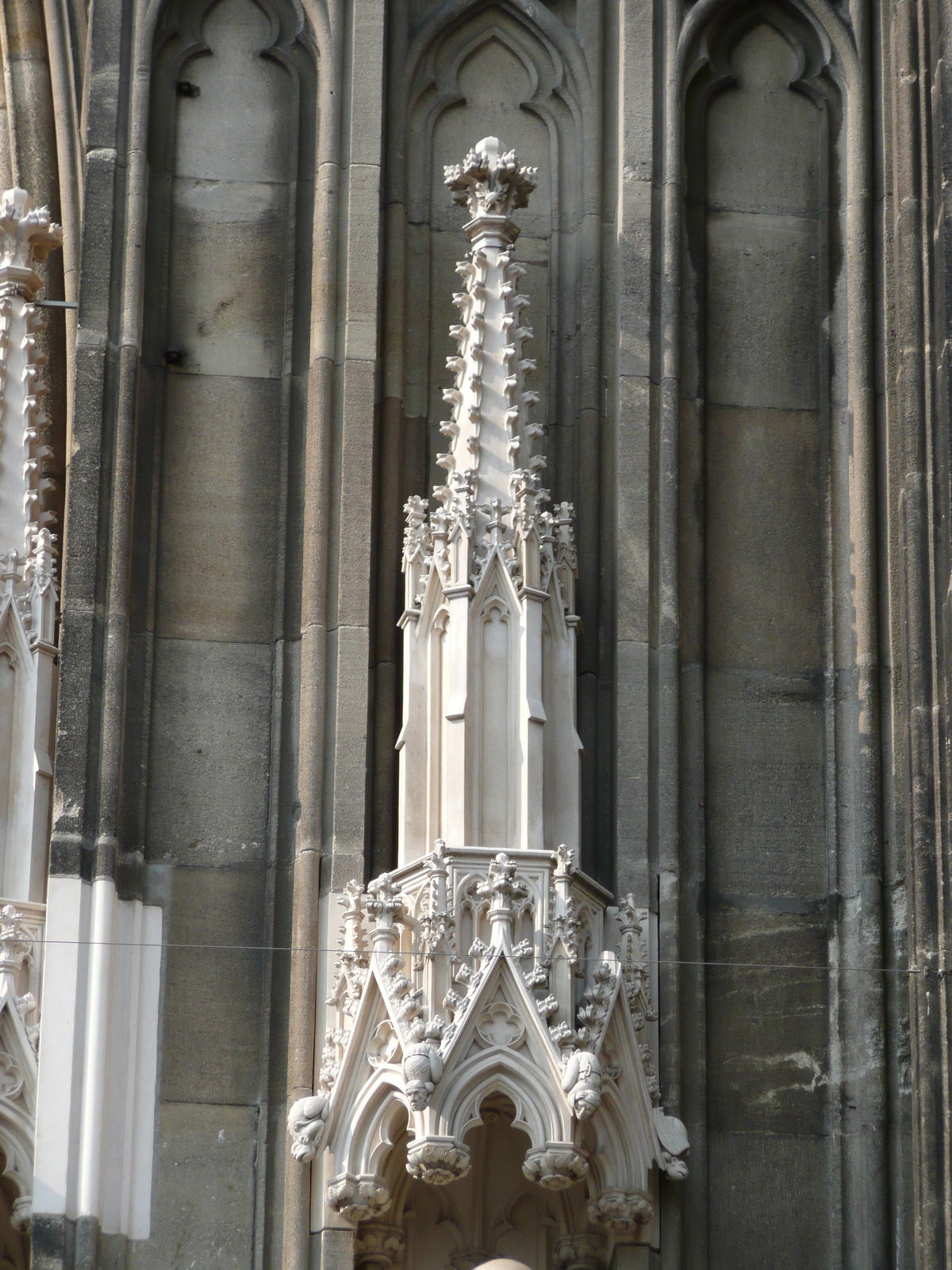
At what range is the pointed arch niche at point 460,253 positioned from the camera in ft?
43.3

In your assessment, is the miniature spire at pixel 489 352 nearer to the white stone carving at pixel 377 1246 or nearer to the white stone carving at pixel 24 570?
the white stone carving at pixel 24 570

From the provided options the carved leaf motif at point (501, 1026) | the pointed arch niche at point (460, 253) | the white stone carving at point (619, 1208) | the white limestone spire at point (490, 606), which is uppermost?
the pointed arch niche at point (460, 253)

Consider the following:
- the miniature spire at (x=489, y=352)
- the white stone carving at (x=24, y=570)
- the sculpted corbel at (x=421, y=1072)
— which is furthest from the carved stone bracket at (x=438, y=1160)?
the miniature spire at (x=489, y=352)

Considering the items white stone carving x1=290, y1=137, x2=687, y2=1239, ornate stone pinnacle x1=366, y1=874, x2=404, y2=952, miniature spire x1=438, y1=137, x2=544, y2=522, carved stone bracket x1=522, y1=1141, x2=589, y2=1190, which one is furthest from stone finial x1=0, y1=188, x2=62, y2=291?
carved stone bracket x1=522, y1=1141, x2=589, y2=1190

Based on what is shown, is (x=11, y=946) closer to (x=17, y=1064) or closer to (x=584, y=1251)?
(x=17, y=1064)

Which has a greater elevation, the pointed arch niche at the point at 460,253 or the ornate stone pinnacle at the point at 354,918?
the pointed arch niche at the point at 460,253

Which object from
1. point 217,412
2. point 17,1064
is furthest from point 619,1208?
point 217,412

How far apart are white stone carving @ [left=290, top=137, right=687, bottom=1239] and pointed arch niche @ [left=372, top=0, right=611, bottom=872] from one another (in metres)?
0.34

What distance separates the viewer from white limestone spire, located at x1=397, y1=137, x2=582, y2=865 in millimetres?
12438

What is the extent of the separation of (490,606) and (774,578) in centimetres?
142

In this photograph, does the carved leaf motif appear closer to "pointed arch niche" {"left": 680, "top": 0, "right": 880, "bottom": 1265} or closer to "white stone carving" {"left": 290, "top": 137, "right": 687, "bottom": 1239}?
"white stone carving" {"left": 290, "top": 137, "right": 687, "bottom": 1239}

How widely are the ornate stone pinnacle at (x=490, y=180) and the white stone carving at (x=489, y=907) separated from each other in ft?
1.03

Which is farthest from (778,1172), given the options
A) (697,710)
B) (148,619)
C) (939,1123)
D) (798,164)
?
(798,164)

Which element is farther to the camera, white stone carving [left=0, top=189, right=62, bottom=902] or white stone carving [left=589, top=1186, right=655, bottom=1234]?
white stone carving [left=0, top=189, right=62, bottom=902]
